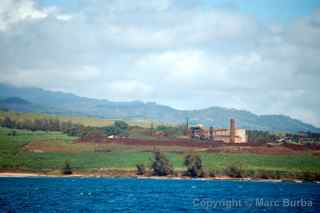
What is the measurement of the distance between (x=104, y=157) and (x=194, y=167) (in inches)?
1047

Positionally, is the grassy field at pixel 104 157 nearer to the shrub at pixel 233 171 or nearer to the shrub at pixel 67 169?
the shrub at pixel 67 169

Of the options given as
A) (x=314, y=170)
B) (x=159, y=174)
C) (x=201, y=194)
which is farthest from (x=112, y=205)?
(x=314, y=170)

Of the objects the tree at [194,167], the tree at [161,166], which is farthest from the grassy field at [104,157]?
the tree at [161,166]

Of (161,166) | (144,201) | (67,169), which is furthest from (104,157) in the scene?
(144,201)

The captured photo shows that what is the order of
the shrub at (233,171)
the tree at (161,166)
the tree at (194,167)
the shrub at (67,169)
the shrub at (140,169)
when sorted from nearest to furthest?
the shrub at (67,169)
the shrub at (140,169)
the tree at (161,166)
the tree at (194,167)
the shrub at (233,171)

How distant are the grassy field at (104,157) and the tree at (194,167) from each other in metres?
3.85

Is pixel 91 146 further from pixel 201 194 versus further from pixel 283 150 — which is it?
pixel 201 194

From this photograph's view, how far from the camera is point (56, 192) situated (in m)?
102

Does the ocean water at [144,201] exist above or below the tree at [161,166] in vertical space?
below

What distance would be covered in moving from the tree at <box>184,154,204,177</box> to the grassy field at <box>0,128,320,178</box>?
3.85m

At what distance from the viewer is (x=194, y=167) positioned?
532 feet

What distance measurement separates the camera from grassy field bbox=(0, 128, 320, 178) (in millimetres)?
165000

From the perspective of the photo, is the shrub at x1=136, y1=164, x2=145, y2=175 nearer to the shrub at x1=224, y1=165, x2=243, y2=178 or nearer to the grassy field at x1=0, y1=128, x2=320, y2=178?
the grassy field at x1=0, y1=128, x2=320, y2=178

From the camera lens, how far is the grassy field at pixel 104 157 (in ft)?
541
